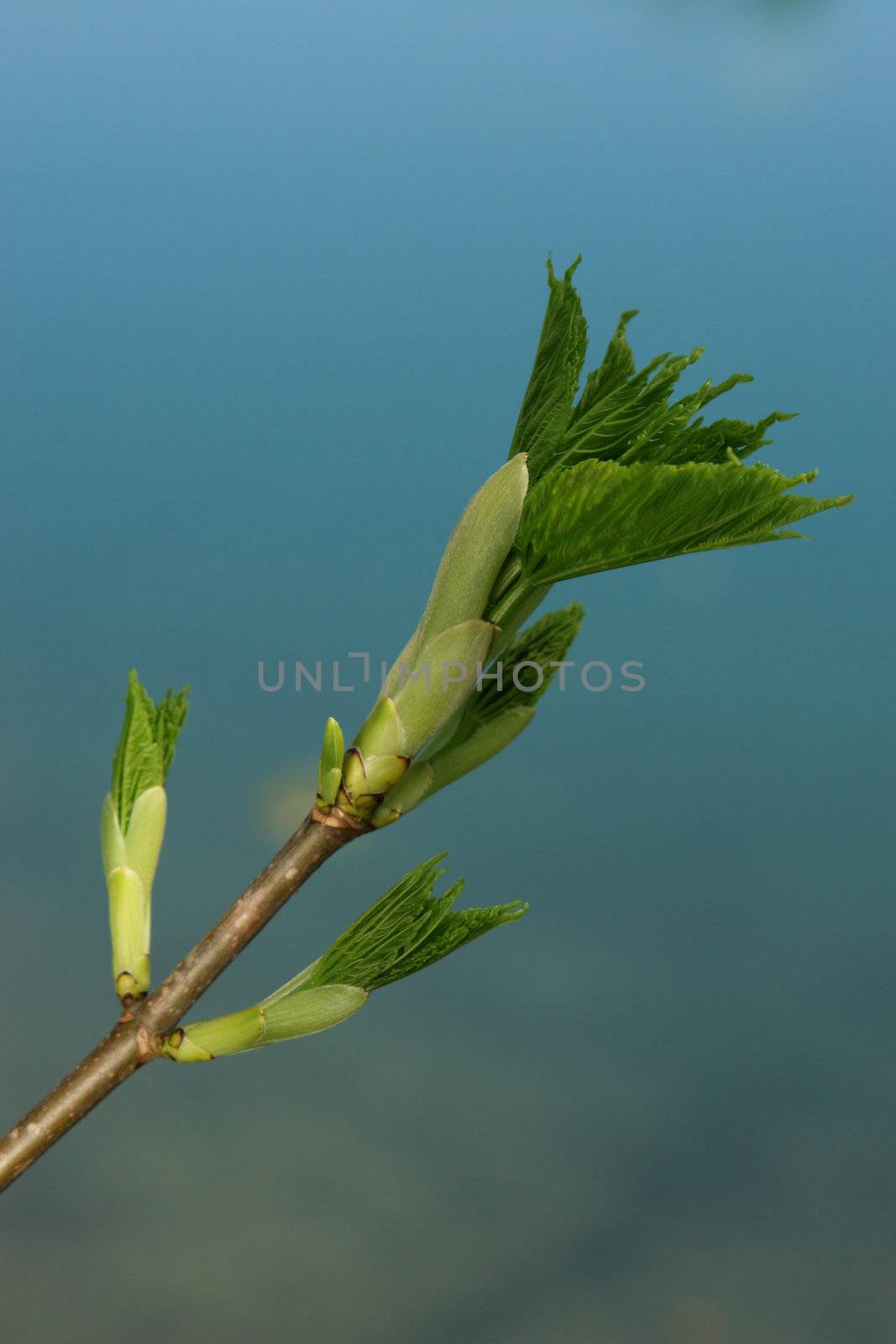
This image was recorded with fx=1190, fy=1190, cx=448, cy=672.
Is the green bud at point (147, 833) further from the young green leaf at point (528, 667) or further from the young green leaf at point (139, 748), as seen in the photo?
the young green leaf at point (528, 667)

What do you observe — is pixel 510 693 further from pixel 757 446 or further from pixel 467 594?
pixel 757 446

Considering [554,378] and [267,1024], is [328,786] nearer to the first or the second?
[267,1024]

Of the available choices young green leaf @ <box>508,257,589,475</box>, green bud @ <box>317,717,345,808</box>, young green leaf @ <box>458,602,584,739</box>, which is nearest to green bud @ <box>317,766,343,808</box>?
green bud @ <box>317,717,345,808</box>

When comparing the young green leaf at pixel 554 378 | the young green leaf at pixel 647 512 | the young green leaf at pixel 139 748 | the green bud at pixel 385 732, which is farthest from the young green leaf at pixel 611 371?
the young green leaf at pixel 139 748

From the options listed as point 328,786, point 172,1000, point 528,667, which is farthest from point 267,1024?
point 528,667

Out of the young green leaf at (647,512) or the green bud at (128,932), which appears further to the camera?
the green bud at (128,932)

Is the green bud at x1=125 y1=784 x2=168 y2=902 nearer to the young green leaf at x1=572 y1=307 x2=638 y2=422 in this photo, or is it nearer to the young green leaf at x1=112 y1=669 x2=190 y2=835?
the young green leaf at x1=112 y1=669 x2=190 y2=835
